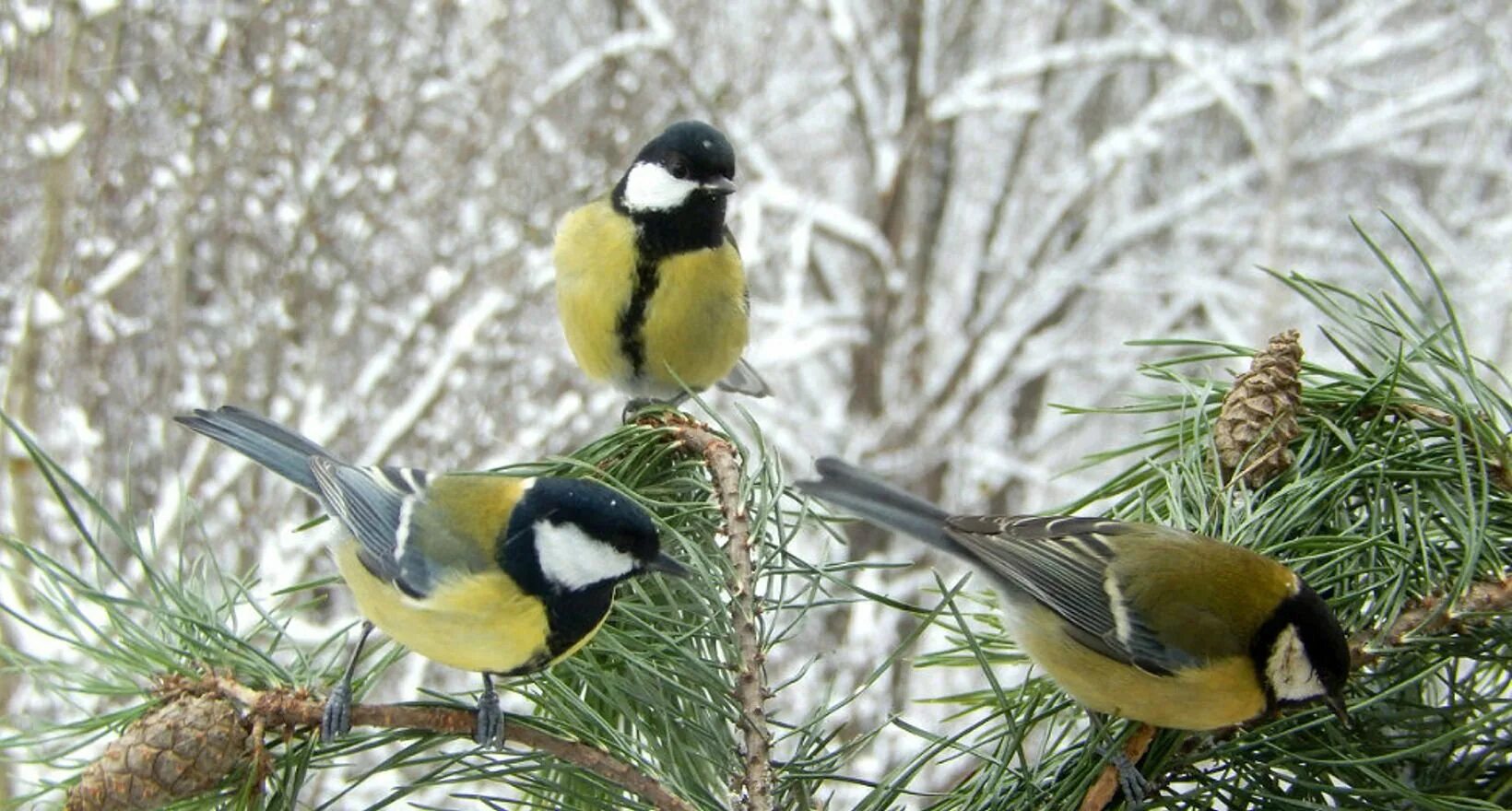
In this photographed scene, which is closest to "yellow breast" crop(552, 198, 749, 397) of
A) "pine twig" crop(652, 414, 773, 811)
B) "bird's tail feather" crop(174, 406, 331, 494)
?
"bird's tail feather" crop(174, 406, 331, 494)

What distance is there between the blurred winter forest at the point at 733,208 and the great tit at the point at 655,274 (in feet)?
5.48

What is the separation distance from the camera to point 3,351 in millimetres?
4379

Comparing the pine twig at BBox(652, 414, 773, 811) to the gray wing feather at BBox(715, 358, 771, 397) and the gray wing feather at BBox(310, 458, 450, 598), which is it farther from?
the gray wing feather at BBox(715, 358, 771, 397)

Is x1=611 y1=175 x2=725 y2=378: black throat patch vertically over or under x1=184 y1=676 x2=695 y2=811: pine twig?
over

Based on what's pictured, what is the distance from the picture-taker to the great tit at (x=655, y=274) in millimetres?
1817

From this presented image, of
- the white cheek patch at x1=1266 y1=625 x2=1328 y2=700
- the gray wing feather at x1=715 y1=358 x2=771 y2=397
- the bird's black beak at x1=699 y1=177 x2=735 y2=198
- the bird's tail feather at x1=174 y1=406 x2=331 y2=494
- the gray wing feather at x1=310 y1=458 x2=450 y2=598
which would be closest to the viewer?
the white cheek patch at x1=1266 y1=625 x2=1328 y2=700

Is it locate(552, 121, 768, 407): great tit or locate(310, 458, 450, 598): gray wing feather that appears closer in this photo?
locate(310, 458, 450, 598): gray wing feather

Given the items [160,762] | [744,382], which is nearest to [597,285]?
[744,382]

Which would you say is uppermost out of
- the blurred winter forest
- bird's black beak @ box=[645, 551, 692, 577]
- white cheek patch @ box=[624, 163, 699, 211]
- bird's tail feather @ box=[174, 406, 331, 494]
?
the blurred winter forest

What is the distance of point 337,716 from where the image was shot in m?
0.81

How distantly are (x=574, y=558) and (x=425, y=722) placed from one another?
0.19 meters

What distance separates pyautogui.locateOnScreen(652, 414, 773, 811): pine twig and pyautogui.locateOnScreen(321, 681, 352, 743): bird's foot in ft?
0.88

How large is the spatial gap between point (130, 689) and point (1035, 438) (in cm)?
693

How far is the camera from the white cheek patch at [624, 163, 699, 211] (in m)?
1.81
